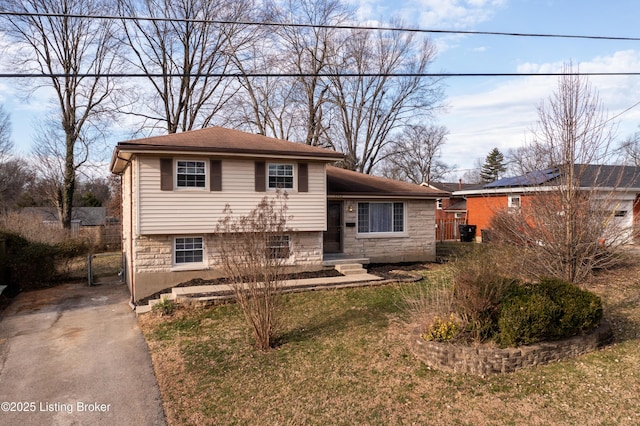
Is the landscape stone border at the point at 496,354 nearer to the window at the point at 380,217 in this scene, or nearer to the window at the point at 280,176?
the window at the point at 280,176

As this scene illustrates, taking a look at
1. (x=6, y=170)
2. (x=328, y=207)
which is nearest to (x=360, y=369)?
(x=328, y=207)

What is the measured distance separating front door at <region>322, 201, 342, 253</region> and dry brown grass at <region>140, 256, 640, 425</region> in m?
7.10

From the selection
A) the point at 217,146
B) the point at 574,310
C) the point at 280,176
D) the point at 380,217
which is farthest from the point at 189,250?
the point at 574,310

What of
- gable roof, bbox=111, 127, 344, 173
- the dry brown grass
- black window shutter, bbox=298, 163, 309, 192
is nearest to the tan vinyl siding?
black window shutter, bbox=298, 163, 309, 192

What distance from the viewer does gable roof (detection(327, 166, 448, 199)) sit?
15.0 meters

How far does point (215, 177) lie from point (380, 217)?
21.7ft

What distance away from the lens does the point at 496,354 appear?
5676 mm

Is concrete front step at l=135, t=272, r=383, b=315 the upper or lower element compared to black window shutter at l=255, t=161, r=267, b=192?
lower

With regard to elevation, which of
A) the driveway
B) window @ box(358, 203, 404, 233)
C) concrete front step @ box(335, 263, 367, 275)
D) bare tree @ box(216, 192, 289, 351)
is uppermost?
window @ box(358, 203, 404, 233)

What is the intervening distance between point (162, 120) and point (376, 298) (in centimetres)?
2145

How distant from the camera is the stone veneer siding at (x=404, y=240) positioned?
49.7 ft

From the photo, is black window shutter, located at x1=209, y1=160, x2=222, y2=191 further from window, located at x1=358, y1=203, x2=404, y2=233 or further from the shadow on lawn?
window, located at x1=358, y1=203, x2=404, y2=233

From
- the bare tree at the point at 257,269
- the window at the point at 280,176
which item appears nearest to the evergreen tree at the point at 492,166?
the window at the point at 280,176

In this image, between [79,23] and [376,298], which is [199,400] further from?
[79,23]
